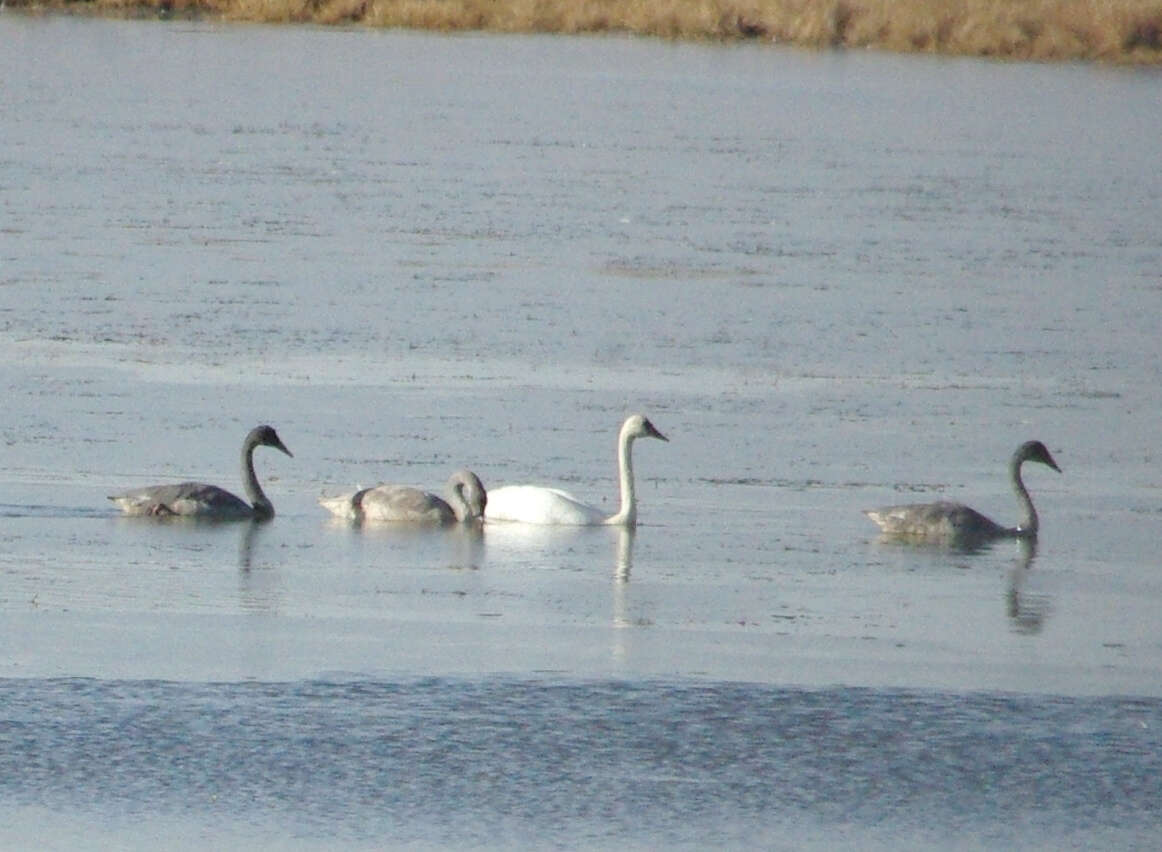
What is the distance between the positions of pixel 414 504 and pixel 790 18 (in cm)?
3662

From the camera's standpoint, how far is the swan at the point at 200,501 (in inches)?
448

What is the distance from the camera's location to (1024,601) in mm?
10516

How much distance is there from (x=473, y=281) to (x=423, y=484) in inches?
265

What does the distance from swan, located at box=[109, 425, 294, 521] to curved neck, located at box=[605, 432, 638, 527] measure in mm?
1603

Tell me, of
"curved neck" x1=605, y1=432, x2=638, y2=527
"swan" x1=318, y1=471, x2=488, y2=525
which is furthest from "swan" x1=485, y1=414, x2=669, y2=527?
"swan" x1=318, y1=471, x2=488, y2=525

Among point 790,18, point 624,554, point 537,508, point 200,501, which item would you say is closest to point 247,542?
point 200,501

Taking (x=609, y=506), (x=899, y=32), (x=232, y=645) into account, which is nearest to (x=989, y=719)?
(x=232, y=645)

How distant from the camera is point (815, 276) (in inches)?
777

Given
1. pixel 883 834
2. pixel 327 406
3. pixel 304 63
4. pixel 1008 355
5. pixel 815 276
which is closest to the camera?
pixel 883 834

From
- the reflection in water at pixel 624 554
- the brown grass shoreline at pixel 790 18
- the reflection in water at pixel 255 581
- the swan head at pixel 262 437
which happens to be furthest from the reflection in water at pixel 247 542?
the brown grass shoreline at pixel 790 18

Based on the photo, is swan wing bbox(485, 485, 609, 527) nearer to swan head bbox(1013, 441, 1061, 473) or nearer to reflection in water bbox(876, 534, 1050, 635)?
reflection in water bbox(876, 534, 1050, 635)

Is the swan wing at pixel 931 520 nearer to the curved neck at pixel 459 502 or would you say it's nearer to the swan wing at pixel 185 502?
the curved neck at pixel 459 502

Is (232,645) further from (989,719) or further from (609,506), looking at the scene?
(609,506)

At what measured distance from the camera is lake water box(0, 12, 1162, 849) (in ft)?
25.2
